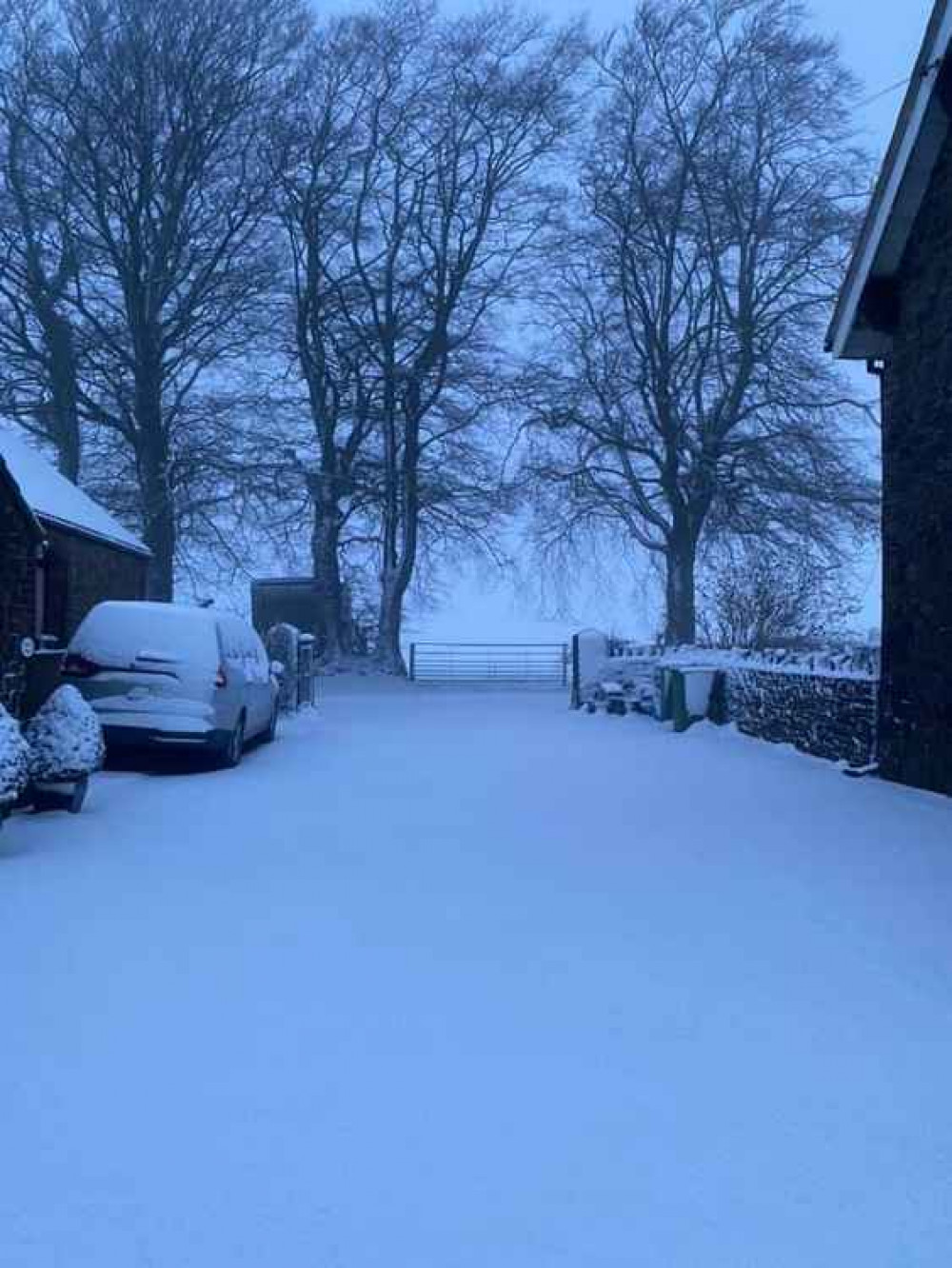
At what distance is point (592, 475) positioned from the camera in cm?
3059

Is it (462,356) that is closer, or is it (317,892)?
(317,892)

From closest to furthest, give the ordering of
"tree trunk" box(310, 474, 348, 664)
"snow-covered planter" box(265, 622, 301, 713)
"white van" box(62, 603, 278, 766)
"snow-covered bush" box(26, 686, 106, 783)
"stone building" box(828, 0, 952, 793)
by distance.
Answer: "snow-covered bush" box(26, 686, 106, 783), "stone building" box(828, 0, 952, 793), "white van" box(62, 603, 278, 766), "snow-covered planter" box(265, 622, 301, 713), "tree trunk" box(310, 474, 348, 664)

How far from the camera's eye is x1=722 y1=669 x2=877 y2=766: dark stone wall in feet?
42.2

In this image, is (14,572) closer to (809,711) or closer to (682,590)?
(809,711)

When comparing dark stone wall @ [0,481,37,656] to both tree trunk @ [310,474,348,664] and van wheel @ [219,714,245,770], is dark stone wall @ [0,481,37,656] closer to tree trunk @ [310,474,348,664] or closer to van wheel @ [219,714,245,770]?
van wheel @ [219,714,245,770]

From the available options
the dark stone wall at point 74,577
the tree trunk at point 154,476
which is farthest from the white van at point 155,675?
the tree trunk at point 154,476

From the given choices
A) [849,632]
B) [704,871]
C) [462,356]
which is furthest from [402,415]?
[704,871]

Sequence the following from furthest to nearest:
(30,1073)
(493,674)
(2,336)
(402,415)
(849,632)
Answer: (493,674) < (402,415) < (2,336) < (849,632) < (30,1073)

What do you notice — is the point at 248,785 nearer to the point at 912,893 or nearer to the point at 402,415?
the point at 912,893

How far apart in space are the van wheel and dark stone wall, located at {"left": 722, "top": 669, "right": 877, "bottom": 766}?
6420mm

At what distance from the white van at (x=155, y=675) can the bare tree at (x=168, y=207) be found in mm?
17897

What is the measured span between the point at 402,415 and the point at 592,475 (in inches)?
218

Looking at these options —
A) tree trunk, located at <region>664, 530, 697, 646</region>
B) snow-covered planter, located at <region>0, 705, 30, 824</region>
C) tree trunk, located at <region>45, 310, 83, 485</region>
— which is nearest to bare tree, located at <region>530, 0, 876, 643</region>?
tree trunk, located at <region>664, 530, 697, 646</region>

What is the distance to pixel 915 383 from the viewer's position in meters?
11.8
